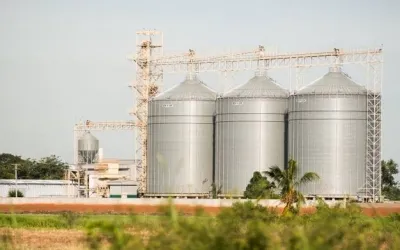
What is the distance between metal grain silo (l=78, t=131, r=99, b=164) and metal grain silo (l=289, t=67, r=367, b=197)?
123 ft

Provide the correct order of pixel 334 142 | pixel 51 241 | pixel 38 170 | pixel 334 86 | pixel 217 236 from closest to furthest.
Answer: pixel 217 236 < pixel 51 241 < pixel 334 142 < pixel 334 86 < pixel 38 170

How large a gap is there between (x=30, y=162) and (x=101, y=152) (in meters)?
29.4

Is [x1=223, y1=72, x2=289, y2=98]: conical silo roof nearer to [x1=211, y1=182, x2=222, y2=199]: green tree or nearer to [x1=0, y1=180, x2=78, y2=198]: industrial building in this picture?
[x1=211, y1=182, x2=222, y2=199]: green tree

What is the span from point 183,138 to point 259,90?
9691 mm

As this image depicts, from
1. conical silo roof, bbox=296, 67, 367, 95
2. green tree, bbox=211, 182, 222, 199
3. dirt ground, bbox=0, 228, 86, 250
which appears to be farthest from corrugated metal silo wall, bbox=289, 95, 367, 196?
dirt ground, bbox=0, 228, 86, 250

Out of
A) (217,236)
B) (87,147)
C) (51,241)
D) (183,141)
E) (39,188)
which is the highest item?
(183,141)

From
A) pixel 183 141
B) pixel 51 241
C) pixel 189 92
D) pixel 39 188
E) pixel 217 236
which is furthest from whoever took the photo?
pixel 39 188

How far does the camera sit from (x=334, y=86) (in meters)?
94.8

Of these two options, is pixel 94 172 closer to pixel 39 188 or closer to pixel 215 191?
pixel 39 188

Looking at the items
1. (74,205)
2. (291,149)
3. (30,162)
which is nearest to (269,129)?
(291,149)

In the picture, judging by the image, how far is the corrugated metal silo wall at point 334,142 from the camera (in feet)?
304

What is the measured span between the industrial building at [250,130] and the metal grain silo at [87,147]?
1066 cm

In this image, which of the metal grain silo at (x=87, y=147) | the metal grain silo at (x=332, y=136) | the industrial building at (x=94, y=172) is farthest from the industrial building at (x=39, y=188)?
the metal grain silo at (x=332, y=136)

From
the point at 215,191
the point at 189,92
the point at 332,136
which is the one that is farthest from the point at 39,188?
the point at 332,136
